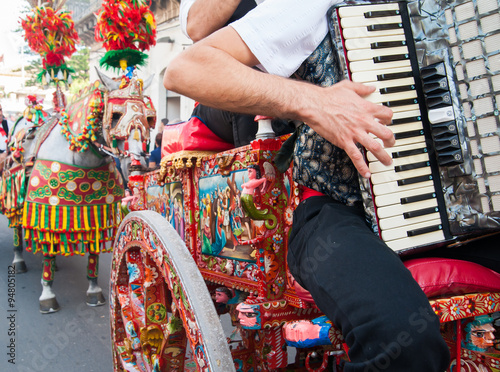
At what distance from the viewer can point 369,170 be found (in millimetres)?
1099

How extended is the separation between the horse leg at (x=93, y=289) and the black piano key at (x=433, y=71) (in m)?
4.01

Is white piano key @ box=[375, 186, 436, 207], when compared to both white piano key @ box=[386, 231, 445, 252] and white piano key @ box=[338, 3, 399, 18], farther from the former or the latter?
white piano key @ box=[338, 3, 399, 18]

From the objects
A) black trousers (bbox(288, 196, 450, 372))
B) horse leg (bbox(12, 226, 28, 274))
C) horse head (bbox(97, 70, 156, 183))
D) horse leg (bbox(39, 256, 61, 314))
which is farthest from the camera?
horse leg (bbox(12, 226, 28, 274))

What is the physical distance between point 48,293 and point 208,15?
3605 millimetres

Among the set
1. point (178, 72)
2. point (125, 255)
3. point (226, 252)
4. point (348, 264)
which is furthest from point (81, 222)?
point (348, 264)

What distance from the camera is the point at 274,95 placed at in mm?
1138

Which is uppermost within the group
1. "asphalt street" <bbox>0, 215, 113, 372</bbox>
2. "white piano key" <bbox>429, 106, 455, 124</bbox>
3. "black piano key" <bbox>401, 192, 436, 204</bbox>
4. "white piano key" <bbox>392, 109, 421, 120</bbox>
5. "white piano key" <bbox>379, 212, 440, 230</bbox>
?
"white piano key" <bbox>392, 109, 421, 120</bbox>

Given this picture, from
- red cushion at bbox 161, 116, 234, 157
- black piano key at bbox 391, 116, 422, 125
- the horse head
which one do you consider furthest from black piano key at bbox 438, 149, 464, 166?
the horse head

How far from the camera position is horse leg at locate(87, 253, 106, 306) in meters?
4.37

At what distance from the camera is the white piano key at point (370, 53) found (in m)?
1.11

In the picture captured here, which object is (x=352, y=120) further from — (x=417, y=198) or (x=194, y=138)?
(x=194, y=138)

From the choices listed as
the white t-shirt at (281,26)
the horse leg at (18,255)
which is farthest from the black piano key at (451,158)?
the horse leg at (18,255)

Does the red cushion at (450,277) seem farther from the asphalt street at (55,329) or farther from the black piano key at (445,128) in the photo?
the asphalt street at (55,329)

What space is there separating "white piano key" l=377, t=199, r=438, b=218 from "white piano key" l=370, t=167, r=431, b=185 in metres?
0.07
